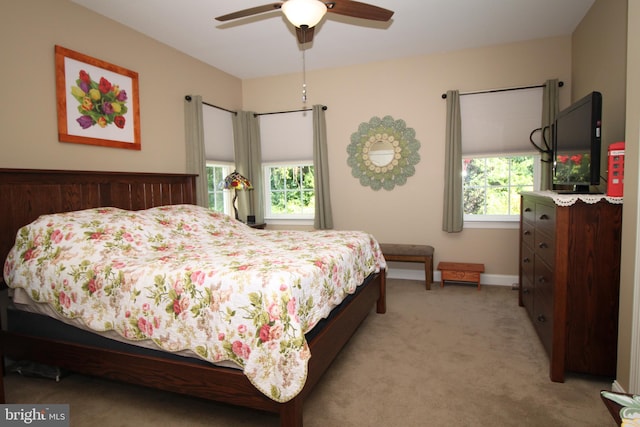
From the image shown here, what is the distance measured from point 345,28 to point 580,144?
2334 mm

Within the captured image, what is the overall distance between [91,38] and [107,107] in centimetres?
56

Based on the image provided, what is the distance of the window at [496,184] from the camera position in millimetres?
4176

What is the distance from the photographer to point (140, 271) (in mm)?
1959

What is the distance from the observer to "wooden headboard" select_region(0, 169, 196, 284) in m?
2.41

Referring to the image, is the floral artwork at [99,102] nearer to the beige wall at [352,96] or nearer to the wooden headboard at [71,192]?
the beige wall at [352,96]

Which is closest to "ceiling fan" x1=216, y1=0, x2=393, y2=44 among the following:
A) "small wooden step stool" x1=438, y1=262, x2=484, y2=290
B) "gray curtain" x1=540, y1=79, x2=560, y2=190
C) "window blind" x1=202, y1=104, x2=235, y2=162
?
"window blind" x1=202, y1=104, x2=235, y2=162

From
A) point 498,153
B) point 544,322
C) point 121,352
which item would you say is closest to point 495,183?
point 498,153

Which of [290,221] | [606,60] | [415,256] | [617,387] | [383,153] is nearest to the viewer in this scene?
[617,387]

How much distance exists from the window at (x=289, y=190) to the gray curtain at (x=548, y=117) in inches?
107

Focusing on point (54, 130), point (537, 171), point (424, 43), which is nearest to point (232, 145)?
point (54, 130)

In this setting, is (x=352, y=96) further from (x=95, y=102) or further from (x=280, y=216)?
(x=95, y=102)

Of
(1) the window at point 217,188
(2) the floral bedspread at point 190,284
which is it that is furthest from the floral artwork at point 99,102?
(1) the window at point 217,188

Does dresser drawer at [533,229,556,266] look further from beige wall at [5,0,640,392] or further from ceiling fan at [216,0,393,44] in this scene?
ceiling fan at [216,0,393,44]

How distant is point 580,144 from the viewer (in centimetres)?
241
